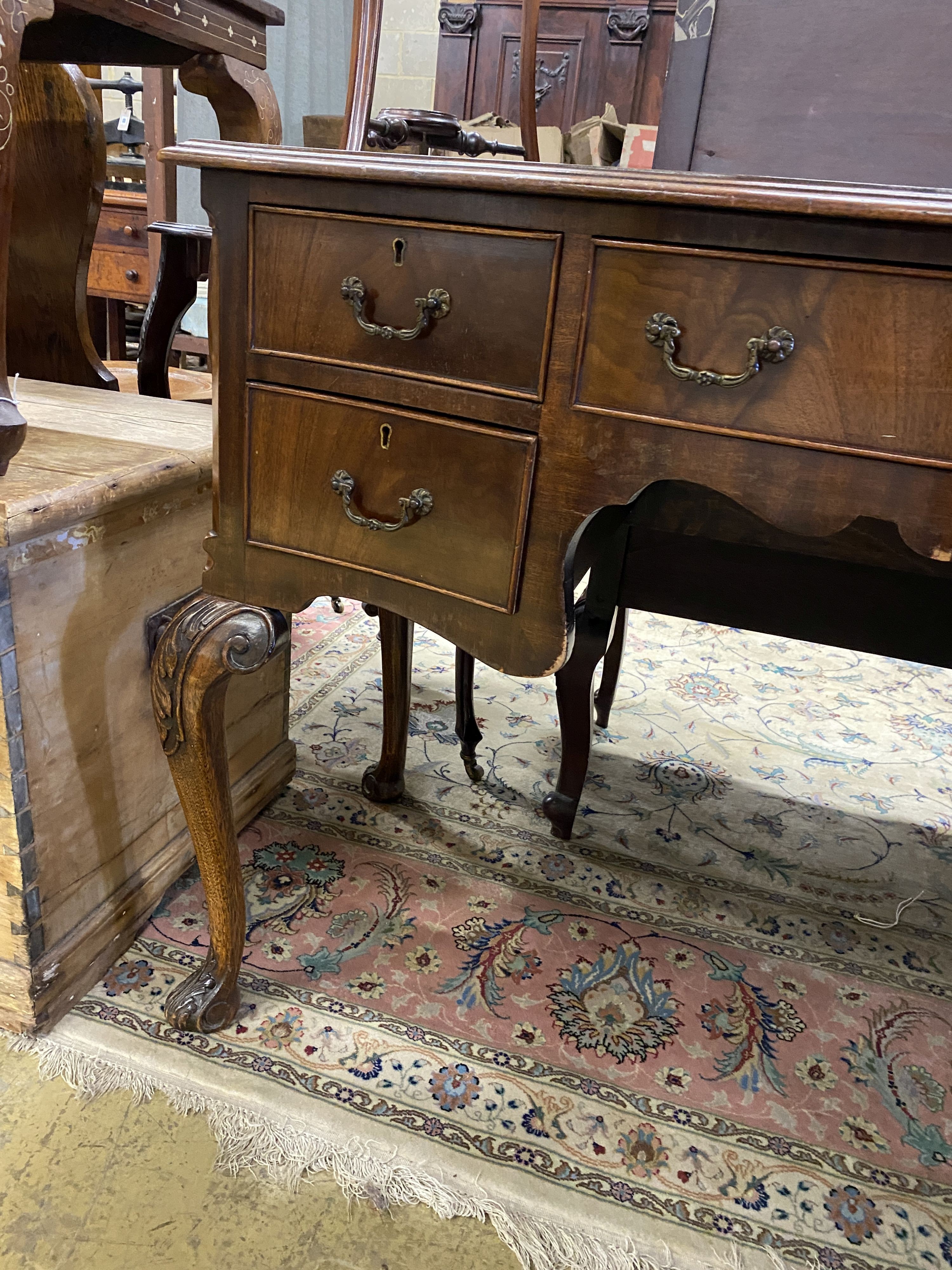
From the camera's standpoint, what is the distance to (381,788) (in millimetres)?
1502

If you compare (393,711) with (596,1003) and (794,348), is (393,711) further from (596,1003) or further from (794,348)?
(794,348)

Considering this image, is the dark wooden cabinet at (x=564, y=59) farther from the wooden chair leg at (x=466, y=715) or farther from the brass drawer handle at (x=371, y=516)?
the brass drawer handle at (x=371, y=516)

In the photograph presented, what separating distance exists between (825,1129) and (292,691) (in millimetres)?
1298

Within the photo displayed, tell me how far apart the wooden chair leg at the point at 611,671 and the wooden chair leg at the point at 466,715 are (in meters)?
0.33

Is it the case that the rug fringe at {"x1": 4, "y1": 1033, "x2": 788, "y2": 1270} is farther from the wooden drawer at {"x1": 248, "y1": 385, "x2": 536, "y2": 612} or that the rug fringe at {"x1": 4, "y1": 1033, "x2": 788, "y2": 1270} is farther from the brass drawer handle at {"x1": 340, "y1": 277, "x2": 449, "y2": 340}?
the brass drawer handle at {"x1": 340, "y1": 277, "x2": 449, "y2": 340}

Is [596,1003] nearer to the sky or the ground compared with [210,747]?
nearer to the ground

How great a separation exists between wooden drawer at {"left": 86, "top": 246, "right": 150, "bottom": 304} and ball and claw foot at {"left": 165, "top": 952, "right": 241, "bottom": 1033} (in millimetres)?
2329

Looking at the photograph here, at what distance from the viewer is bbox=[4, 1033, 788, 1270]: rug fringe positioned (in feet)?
2.71

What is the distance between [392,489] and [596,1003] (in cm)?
75

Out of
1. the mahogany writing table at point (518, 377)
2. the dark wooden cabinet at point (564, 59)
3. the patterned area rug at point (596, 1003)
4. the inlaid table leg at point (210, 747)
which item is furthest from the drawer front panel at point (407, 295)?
the dark wooden cabinet at point (564, 59)

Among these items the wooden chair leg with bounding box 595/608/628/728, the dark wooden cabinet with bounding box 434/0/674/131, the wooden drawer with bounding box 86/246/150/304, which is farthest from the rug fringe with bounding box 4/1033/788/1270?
the dark wooden cabinet with bounding box 434/0/674/131

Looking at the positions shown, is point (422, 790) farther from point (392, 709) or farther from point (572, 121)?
point (572, 121)

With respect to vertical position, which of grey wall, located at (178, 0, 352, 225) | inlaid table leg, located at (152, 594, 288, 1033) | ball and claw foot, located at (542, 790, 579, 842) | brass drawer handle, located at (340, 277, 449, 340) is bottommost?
ball and claw foot, located at (542, 790, 579, 842)

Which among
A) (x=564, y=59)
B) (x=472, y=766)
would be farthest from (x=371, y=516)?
(x=564, y=59)
